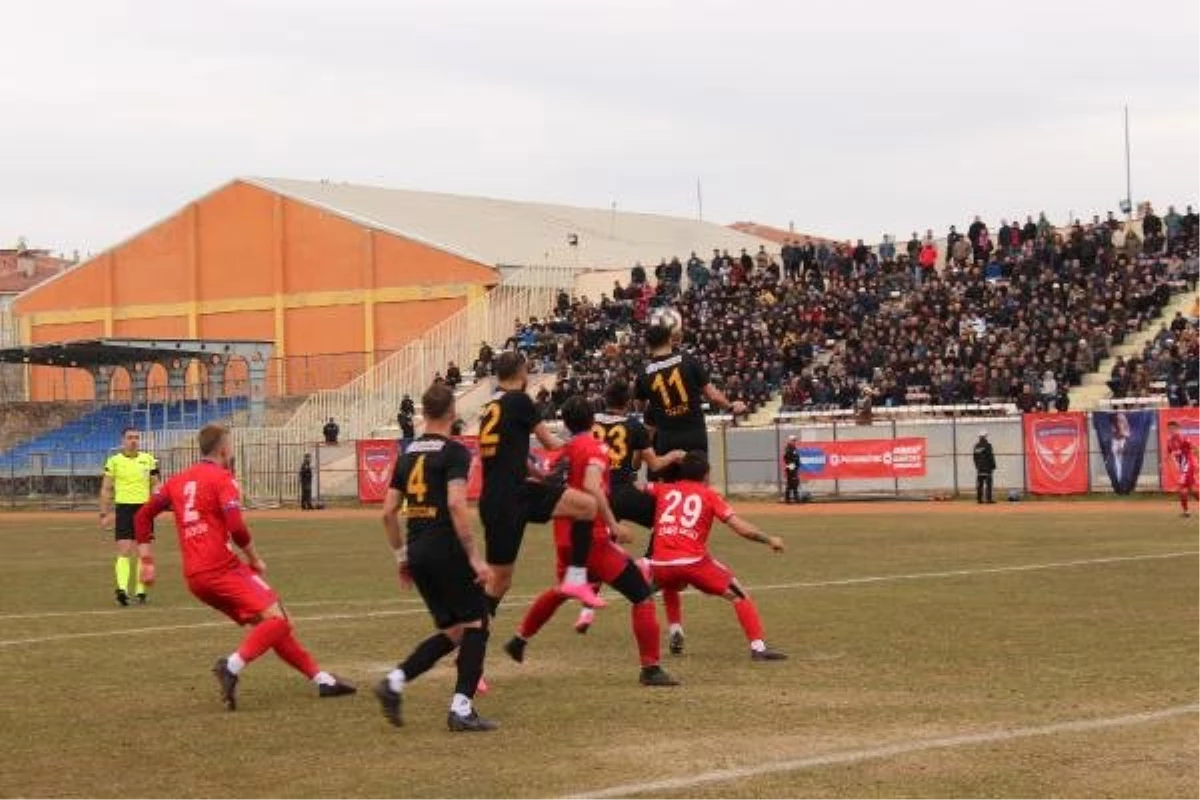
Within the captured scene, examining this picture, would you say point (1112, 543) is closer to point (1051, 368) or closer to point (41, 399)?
point (1051, 368)

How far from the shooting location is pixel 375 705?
38.5 feet

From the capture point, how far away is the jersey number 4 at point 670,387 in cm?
1488

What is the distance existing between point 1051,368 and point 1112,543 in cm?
2065

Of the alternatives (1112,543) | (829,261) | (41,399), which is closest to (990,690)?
(1112,543)

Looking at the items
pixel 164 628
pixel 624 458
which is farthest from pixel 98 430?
pixel 624 458

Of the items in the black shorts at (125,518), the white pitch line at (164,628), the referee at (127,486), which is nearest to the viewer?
the white pitch line at (164,628)

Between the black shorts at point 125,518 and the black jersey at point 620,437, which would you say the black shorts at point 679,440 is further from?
the black shorts at point 125,518

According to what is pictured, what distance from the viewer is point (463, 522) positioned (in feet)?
34.4

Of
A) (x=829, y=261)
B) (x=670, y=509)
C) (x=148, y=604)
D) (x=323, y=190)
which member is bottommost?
(x=148, y=604)

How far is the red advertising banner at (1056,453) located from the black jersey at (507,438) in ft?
107

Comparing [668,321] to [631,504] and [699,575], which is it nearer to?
[631,504]

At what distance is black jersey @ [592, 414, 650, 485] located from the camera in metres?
15.1

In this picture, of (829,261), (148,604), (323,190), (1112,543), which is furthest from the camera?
(323,190)

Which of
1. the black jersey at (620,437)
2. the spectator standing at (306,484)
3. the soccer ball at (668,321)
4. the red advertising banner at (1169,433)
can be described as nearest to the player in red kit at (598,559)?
the soccer ball at (668,321)
